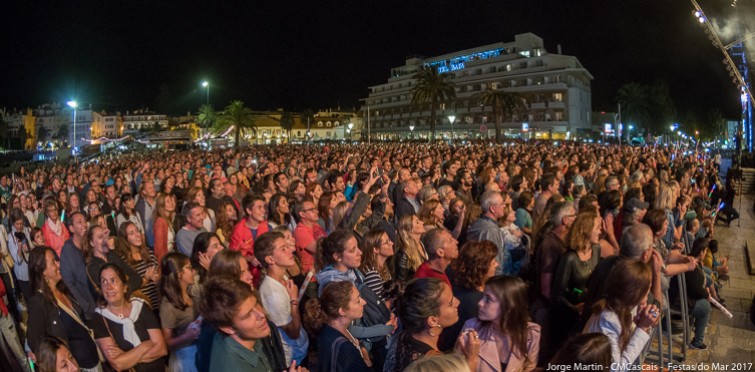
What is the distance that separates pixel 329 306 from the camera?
3.17 meters

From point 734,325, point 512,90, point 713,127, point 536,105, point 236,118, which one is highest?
point 512,90

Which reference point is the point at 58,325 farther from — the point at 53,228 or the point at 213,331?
the point at 53,228

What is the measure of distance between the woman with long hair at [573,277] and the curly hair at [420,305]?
1551mm

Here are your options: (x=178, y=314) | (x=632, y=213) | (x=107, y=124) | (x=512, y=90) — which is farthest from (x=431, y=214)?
(x=107, y=124)

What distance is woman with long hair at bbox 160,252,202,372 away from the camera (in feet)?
11.7

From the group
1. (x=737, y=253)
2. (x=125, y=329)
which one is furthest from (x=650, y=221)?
(x=737, y=253)

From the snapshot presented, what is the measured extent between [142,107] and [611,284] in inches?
6464

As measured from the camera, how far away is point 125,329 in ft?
11.8

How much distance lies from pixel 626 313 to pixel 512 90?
71.1m

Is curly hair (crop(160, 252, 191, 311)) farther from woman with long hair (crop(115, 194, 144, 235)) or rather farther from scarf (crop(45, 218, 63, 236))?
scarf (crop(45, 218, 63, 236))

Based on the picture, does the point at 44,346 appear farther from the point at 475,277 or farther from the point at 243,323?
the point at 475,277

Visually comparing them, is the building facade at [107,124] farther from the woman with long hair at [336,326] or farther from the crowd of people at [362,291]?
the woman with long hair at [336,326]

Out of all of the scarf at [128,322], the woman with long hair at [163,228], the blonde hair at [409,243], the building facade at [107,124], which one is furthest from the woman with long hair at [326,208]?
the building facade at [107,124]

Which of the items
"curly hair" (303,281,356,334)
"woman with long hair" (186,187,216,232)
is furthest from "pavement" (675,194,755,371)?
"woman with long hair" (186,187,216,232)
